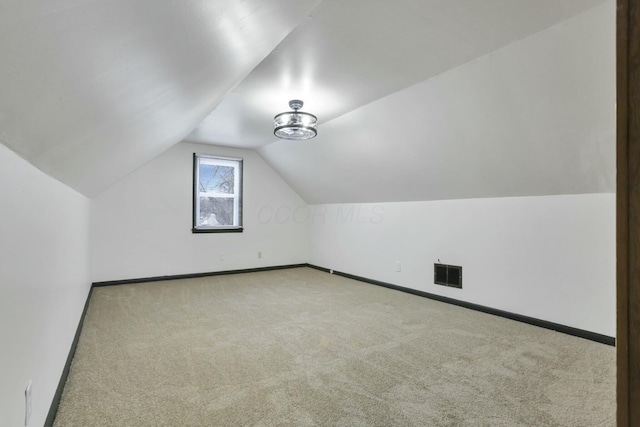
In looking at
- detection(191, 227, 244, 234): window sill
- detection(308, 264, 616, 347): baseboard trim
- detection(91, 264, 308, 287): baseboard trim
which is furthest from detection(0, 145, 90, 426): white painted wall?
detection(308, 264, 616, 347): baseboard trim

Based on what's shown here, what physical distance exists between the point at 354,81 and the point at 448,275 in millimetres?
2430

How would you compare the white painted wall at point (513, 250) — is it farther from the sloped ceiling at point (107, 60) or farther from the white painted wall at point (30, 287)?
the white painted wall at point (30, 287)

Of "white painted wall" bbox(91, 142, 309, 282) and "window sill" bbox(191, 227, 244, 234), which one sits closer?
"white painted wall" bbox(91, 142, 309, 282)

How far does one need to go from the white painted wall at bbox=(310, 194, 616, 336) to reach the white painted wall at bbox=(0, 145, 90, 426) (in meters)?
3.52

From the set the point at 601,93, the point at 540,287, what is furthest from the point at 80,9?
the point at 540,287

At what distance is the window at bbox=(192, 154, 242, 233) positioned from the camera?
5.20m

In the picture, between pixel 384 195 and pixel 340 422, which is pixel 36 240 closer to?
pixel 340 422

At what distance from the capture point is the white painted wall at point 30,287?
0.95 meters

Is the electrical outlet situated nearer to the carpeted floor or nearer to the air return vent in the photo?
the carpeted floor

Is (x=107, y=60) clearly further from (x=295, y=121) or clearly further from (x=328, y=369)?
(x=295, y=121)

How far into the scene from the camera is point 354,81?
259cm

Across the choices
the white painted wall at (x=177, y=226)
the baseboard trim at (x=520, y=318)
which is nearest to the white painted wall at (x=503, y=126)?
the baseboard trim at (x=520, y=318)

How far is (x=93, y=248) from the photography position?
4.36 metres
